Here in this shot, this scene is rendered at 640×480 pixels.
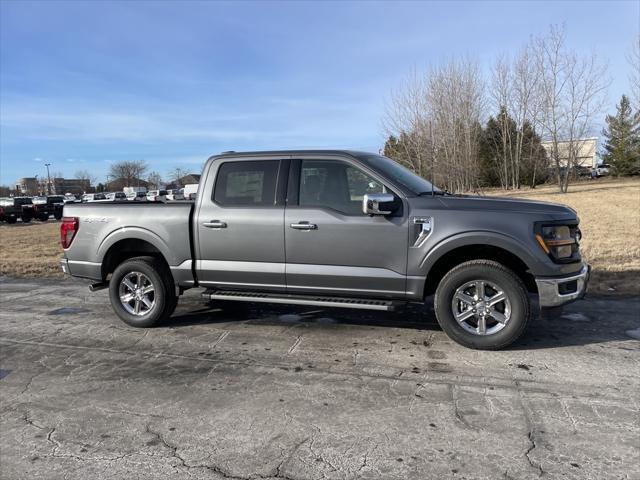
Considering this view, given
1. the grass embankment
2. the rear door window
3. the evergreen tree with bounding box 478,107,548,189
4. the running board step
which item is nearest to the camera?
the running board step

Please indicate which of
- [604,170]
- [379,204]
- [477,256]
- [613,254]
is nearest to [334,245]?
[379,204]

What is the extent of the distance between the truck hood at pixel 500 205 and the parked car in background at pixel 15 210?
35.7m

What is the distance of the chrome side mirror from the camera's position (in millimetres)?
4809

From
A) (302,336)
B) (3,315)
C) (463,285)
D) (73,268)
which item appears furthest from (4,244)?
(463,285)

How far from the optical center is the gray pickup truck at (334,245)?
474 cm

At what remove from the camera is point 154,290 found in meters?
5.89

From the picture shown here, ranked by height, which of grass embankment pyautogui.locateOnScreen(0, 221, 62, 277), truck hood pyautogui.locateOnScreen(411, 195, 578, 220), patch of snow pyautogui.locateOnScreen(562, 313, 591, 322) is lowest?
patch of snow pyautogui.locateOnScreen(562, 313, 591, 322)

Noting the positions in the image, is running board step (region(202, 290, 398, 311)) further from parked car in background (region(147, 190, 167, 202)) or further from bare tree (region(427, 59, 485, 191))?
bare tree (region(427, 59, 485, 191))

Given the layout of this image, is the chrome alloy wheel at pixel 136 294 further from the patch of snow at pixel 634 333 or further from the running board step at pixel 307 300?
the patch of snow at pixel 634 333

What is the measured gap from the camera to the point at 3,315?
6.91 meters

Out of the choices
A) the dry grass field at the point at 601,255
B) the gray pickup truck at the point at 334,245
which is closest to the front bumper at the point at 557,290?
the gray pickup truck at the point at 334,245

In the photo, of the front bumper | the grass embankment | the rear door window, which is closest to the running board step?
the rear door window

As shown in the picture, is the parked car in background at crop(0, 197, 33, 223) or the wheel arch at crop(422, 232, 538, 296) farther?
the parked car in background at crop(0, 197, 33, 223)

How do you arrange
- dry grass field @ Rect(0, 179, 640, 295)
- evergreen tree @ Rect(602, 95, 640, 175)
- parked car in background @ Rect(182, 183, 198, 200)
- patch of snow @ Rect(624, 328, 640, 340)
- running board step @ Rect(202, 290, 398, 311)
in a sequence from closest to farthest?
1. running board step @ Rect(202, 290, 398, 311)
2. patch of snow @ Rect(624, 328, 640, 340)
3. parked car in background @ Rect(182, 183, 198, 200)
4. dry grass field @ Rect(0, 179, 640, 295)
5. evergreen tree @ Rect(602, 95, 640, 175)
